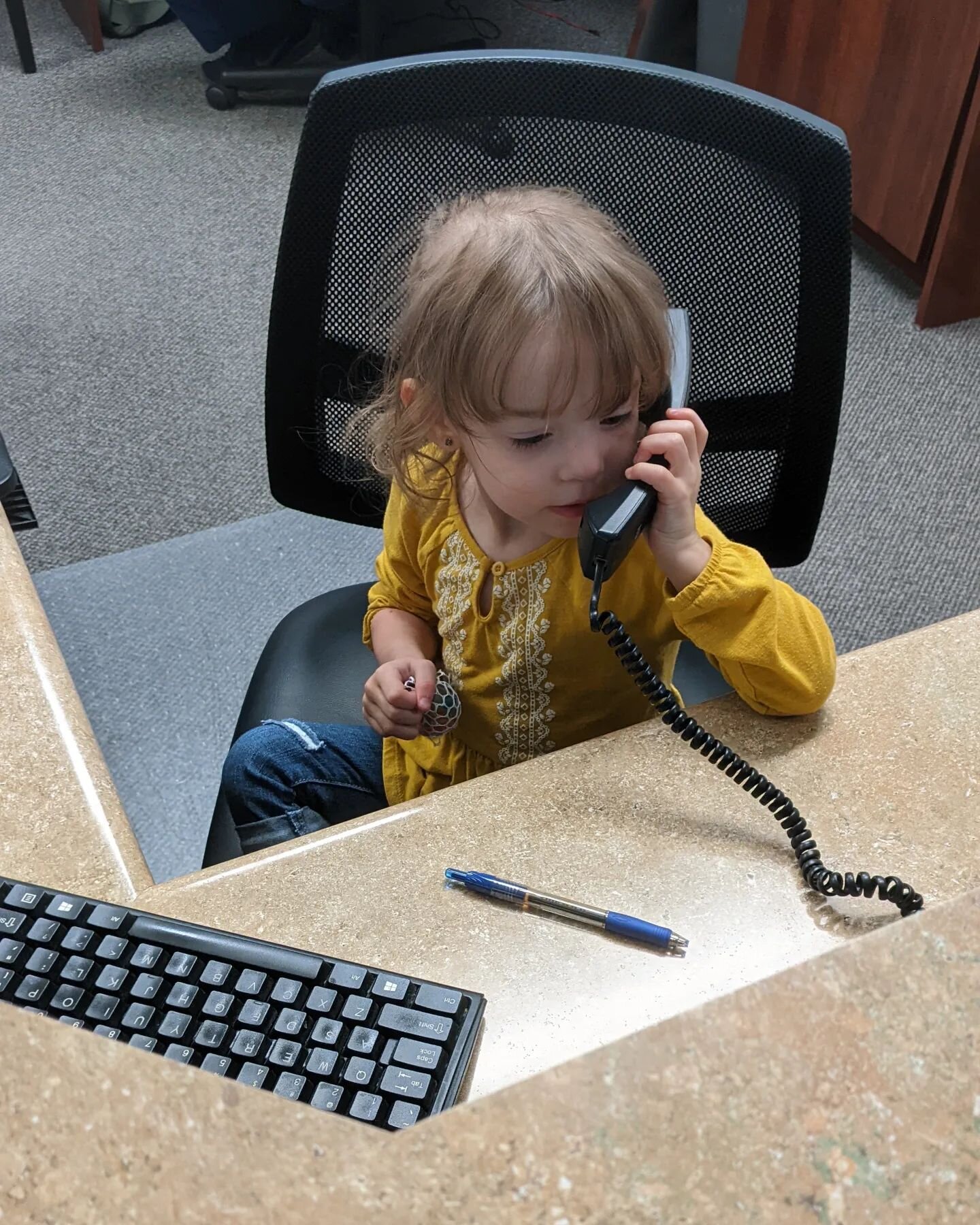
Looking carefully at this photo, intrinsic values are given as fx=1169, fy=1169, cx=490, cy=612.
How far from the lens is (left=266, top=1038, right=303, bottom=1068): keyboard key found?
52 centimetres

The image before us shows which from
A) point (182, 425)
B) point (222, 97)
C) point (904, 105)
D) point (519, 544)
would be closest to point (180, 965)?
point (519, 544)

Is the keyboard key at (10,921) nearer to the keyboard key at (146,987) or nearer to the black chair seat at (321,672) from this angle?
the keyboard key at (146,987)

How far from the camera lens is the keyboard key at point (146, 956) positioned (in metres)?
0.56

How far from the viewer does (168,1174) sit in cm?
22

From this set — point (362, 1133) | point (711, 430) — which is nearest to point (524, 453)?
point (711, 430)

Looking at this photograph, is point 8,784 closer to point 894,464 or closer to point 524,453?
point 524,453

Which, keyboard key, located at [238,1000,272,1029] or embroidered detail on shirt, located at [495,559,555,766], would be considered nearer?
keyboard key, located at [238,1000,272,1029]

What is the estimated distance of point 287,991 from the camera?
55cm

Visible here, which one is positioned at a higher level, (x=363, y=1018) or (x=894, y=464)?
(x=363, y=1018)

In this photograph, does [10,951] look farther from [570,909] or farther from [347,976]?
[570,909]

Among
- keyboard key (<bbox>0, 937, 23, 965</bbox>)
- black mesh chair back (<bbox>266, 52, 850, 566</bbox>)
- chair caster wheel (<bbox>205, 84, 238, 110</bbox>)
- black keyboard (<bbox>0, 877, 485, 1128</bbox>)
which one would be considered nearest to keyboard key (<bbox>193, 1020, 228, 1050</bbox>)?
black keyboard (<bbox>0, 877, 485, 1128</bbox>)

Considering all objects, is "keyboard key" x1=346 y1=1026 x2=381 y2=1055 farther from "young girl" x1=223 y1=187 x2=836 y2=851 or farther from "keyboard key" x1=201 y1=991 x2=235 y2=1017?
"young girl" x1=223 y1=187 x2=836 y2=851

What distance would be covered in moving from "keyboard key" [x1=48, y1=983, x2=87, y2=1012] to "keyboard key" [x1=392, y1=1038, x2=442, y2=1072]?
154 mm

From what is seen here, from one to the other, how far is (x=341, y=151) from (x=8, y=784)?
1.59 feet
